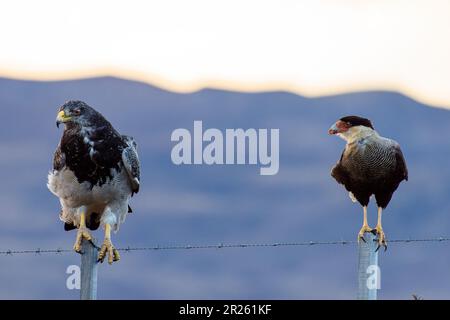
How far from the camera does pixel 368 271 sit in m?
9.70

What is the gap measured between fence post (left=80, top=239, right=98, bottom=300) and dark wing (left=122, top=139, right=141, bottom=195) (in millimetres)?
2047

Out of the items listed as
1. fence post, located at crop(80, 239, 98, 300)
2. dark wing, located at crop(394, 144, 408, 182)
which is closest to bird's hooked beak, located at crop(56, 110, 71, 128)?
fence post, located at crop(80, 239, 98, 300)

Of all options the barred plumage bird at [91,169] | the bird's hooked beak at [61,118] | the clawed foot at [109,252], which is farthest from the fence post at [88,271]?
the bird's hooked beak at [61,118]

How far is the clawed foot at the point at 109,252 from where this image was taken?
11461 mm

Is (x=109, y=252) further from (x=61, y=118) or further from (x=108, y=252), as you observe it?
(x=61, y=118)

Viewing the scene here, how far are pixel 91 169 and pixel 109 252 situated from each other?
1.01 metres

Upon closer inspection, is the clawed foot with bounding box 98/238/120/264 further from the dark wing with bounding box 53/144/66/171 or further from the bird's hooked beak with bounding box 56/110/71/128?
the bird's hooked beak with bounding box 56/110/71/128

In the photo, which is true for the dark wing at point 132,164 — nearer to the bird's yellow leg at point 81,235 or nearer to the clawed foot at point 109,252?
the bird's yellow leg at point 81,235

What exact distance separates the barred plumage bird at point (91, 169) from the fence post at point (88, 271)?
1.97m

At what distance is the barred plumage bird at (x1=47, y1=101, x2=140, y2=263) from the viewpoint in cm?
1222
